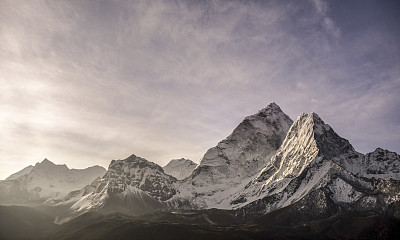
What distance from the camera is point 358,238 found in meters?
199

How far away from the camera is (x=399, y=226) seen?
199750mm

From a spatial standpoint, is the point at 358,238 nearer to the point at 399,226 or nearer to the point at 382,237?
the point at 382,237

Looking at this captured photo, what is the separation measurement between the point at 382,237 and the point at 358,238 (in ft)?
47.2

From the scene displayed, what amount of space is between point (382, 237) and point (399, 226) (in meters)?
18.9

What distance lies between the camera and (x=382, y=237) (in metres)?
192

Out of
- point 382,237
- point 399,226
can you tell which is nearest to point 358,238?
point 382,237

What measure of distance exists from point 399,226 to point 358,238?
29360 millimetres
